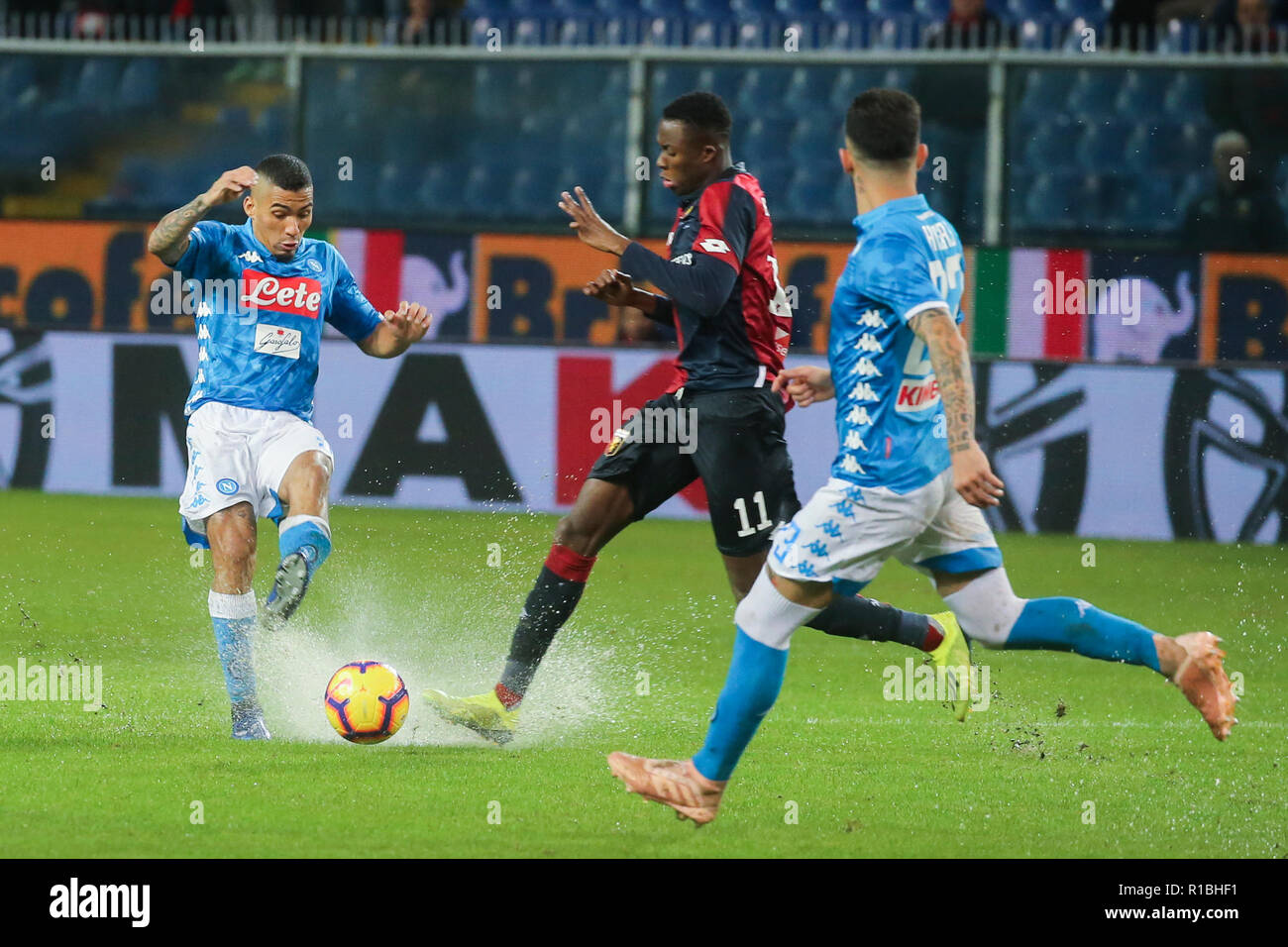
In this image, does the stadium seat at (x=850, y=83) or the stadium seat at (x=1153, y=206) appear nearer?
the stadium seat at (x=1153, y=206)

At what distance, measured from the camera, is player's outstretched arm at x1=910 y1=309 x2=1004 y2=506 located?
483 cm

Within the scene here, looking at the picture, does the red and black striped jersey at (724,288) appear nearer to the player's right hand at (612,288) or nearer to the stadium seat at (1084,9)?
the player's right hand at (612,288)

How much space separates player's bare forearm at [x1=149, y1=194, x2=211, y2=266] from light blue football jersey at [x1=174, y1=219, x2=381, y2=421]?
10 centimetres

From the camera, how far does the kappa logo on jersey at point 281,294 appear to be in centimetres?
685

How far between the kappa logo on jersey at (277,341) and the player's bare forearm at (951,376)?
2800 millimetres

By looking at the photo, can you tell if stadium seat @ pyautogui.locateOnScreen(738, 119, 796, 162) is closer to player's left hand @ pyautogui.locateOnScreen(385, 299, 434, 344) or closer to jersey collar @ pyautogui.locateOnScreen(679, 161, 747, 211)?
player's left hand @ pyautogui.locateOnScreen(385, 299, 434, 344)

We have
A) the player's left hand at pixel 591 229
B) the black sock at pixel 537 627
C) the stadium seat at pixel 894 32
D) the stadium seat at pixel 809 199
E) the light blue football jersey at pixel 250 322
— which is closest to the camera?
the player's left hand at pixel 591 229

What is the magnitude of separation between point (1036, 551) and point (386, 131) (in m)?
5.86

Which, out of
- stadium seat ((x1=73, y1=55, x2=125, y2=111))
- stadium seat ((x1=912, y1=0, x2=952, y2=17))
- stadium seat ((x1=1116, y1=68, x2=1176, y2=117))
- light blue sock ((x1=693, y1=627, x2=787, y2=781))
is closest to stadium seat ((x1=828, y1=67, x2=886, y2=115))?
stadium seat ((x1=912, y1=0, x2=952, y2=17))

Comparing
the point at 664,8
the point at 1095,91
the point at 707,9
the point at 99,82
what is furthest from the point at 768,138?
the point at 99,82

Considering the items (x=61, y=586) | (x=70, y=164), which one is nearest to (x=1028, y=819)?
(x=61, y=586)

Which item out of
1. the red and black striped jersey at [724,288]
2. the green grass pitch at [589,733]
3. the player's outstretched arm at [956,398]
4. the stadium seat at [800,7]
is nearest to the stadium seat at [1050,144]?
the stadium seat at [800,7]

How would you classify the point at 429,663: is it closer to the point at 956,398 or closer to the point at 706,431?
the point at 706,431

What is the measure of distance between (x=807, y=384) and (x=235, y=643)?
226cm
